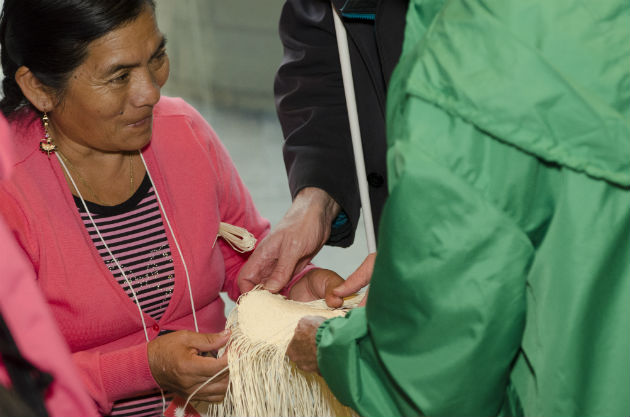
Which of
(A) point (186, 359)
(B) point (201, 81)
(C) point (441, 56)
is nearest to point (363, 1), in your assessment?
(C) point (441, 56)

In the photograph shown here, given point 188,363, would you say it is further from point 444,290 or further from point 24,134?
point 444,290

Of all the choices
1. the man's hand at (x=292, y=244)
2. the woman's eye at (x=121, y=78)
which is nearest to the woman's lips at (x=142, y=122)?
the woman's eye at (x=121, y=78)

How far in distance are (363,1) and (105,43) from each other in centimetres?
50

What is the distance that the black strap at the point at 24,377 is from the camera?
2.81 ft

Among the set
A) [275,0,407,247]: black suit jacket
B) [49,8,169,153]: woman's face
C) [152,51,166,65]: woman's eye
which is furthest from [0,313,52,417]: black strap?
[275,0,407,247]: black suit jacket

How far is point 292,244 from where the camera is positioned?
5.41ft

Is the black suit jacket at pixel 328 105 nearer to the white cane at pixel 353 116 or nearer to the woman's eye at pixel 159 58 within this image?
the white cane at pixel 353 116

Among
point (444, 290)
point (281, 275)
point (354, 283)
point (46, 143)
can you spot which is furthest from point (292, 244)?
point (444, 290)

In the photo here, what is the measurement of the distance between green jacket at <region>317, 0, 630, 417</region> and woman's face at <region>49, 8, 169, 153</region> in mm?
713

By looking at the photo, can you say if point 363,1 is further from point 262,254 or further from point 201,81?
point 201,81

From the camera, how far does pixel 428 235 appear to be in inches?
32.8

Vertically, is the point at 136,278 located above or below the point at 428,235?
below

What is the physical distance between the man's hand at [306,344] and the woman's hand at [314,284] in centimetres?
38

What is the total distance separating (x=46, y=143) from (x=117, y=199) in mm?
197
